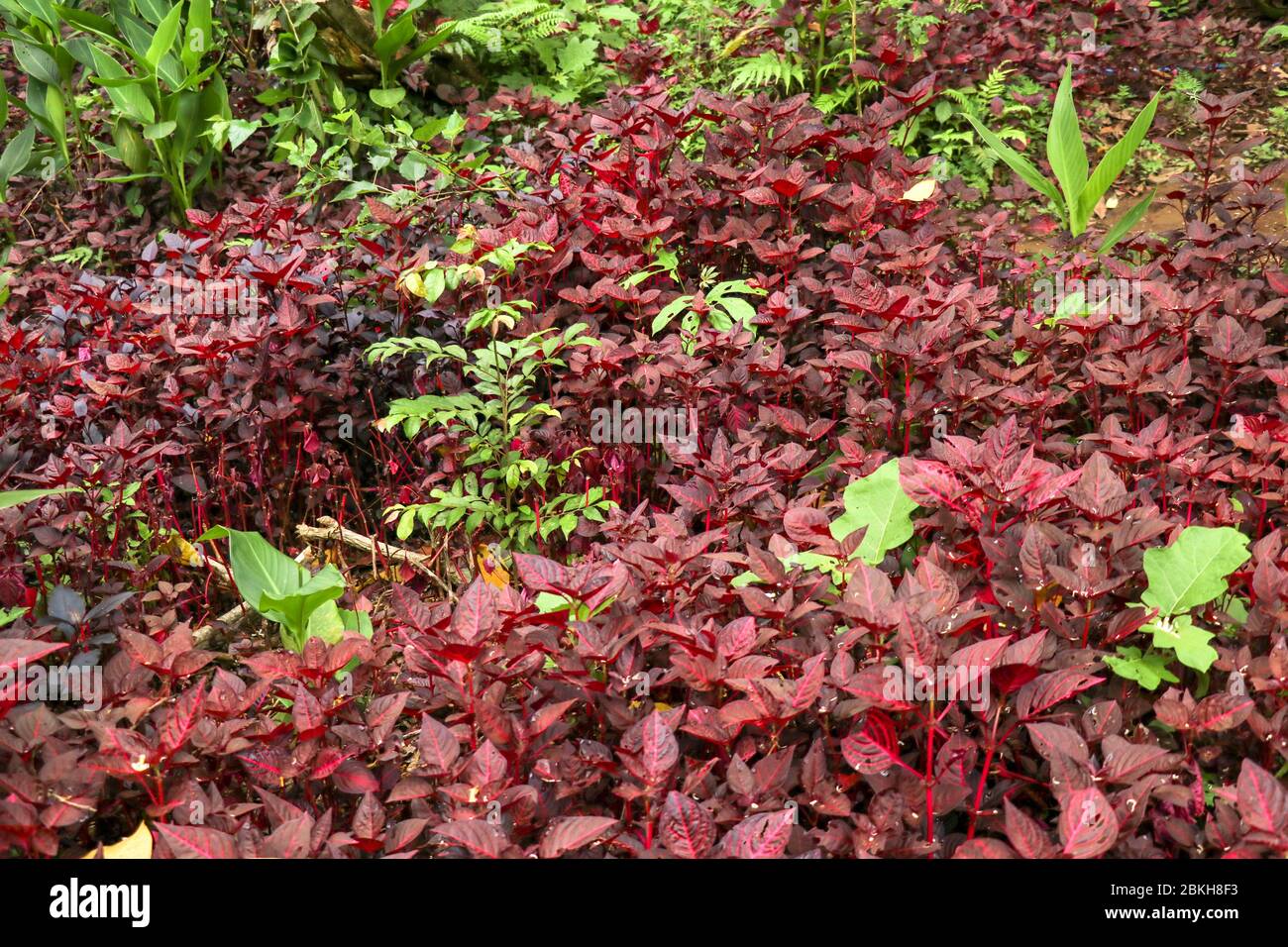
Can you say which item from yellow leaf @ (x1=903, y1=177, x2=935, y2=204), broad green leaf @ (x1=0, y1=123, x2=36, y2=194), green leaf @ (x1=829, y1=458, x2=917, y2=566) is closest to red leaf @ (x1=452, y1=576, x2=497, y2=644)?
green leaf @ (x1=829, y1=458, x2=917, y2=566)

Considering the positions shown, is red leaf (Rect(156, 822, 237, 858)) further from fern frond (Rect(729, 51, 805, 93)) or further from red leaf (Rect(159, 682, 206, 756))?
fern frond (Rect(729, 51, 805, 93))

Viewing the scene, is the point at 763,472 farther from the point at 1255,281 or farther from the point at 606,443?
the point at 1255,281

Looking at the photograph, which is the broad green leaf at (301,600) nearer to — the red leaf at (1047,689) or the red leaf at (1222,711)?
the red leaf at (1047,689)

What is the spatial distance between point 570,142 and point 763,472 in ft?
7.20

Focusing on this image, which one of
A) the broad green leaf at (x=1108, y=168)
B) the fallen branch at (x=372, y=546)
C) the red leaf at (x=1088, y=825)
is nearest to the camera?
the red leaf at (x=1088, y=825)

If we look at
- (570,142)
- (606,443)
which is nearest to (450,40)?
(570,142)

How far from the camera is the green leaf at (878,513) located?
2334 mm

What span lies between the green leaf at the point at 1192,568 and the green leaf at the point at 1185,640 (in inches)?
1.1

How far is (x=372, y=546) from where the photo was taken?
3264mm

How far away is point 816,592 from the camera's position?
2.13 metres

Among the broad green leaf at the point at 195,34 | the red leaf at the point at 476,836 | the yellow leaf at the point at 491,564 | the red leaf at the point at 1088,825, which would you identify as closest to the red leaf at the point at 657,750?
the red leaf at the point at 476,836

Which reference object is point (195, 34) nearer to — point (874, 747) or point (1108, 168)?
point (1108, 168)

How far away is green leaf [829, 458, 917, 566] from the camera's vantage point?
233cm

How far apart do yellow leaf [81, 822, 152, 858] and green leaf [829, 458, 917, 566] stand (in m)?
1.41
